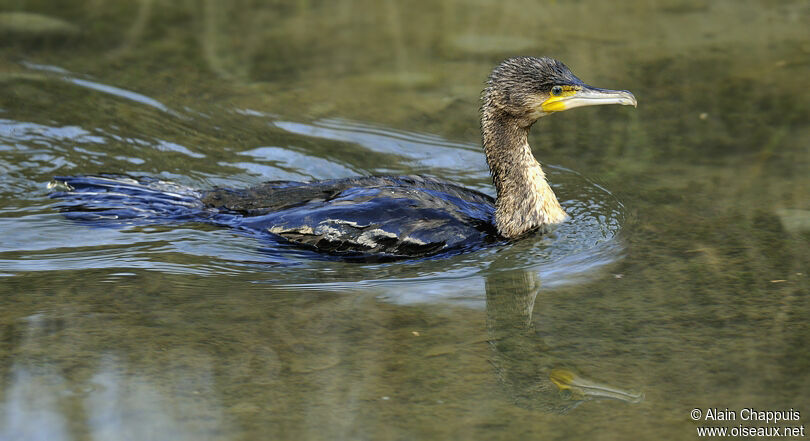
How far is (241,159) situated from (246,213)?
4.21 ft

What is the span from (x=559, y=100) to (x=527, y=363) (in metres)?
2.27

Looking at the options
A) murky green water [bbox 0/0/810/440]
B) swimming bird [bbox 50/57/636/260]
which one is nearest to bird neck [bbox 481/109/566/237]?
swimming bird [bbox 50/57/636/260]

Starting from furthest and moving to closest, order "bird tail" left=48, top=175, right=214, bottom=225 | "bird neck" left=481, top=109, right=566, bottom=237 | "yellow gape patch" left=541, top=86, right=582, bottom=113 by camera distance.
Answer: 1. "bird tail" left=48, top=175, right=214, bottom=225
2. "bird neck" left=481, top=109, right=566, bottom=237
3. "yellow gape patch" left=541, top=86, right=582, bottom=113

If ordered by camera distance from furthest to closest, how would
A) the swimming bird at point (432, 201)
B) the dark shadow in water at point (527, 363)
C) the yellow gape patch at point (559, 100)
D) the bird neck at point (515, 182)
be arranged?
the bird neck at point (515, 182) < the yellow gape patch at point (559, 100) < the swimming bird at point (432, 201) < the dark shadow in water at point (527, 363)

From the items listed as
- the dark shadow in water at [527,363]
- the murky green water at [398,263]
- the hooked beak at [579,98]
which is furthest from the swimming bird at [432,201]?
the dark shadow in water at [527,363]

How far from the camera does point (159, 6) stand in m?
11.3

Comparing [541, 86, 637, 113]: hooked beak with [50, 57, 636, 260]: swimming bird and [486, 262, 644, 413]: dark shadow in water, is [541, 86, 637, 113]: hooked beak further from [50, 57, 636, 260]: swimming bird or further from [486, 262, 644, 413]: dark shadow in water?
[486, 262, 644, 413]: dark shadow in water

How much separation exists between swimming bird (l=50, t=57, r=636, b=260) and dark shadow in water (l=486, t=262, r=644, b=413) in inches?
26.5

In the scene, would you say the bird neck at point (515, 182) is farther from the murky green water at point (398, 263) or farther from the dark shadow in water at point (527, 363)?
the dark shadow in water at point (527, 363)

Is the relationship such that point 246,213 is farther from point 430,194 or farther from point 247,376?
point 247,376

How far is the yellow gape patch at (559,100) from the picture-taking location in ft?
21.6

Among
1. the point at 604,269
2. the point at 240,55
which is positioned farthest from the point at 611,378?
the point at 240,55

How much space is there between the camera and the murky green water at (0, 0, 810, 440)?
4574mm

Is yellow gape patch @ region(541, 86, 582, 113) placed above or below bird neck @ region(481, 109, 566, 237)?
above
